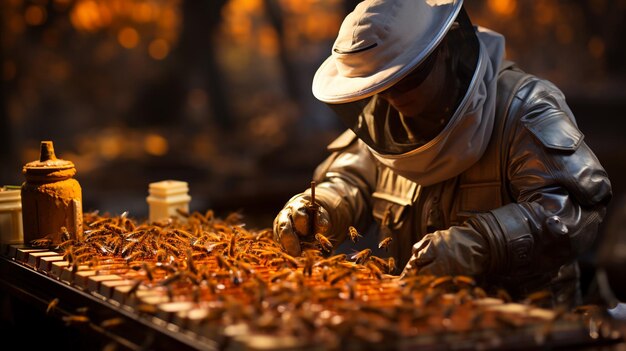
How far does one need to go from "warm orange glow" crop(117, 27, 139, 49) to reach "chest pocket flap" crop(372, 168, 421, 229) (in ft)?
42.1

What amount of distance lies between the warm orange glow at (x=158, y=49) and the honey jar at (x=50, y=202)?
39.6 ft

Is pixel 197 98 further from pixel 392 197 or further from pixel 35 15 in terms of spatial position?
pixel 392 197

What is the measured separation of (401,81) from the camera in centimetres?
427

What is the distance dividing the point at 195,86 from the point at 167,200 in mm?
11068

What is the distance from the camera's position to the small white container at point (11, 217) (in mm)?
4848

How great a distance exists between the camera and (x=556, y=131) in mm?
4160

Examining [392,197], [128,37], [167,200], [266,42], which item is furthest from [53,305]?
[266,42]

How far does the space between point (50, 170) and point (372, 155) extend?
183cm

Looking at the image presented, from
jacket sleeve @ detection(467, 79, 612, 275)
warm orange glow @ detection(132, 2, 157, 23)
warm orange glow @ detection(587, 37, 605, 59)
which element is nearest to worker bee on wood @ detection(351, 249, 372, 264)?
jacket sleeve @ detection(467, 79, 612, 275)

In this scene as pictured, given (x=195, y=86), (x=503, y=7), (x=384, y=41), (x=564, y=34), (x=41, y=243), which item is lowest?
(x=195, y=86)

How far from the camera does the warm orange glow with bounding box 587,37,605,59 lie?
45.4 feet

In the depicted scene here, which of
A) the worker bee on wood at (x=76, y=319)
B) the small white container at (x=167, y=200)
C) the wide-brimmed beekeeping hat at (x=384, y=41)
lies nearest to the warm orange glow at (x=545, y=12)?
the small white container at (x=167, y=200)

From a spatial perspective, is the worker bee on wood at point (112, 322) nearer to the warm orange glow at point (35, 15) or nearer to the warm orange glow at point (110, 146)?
the warm orange glow at point (110, 146)

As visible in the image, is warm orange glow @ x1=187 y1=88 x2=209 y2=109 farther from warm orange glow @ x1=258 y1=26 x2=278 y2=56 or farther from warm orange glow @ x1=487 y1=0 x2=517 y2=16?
warm orange glow @ x1=487 y1=0 x2=517 y2=16
